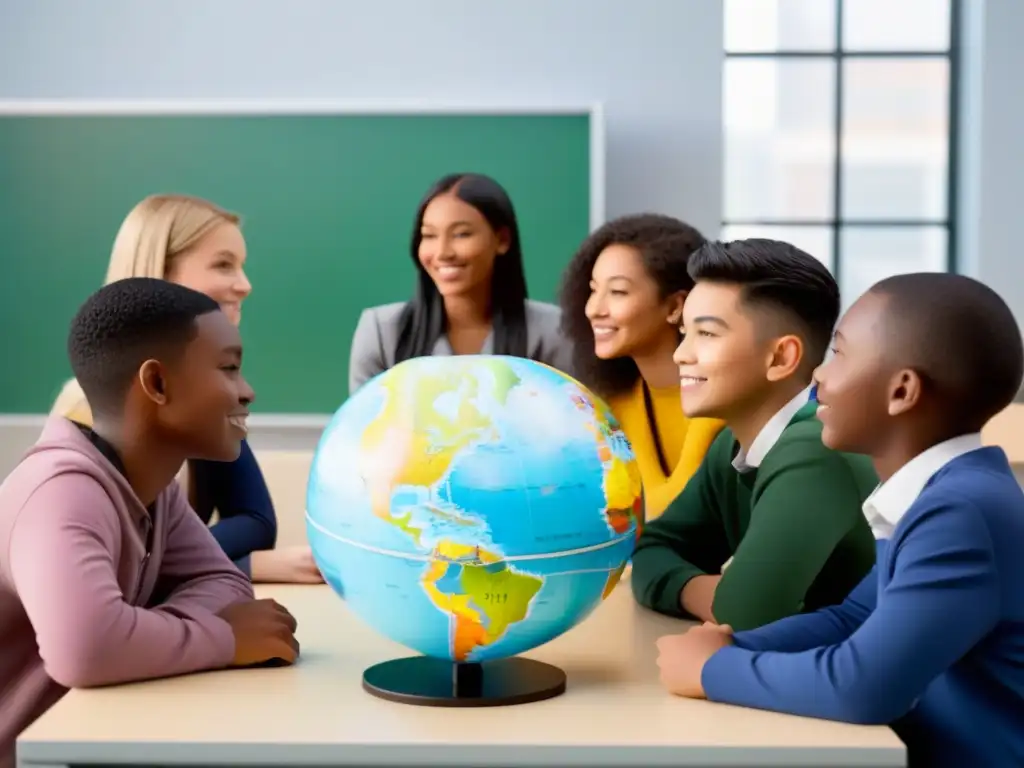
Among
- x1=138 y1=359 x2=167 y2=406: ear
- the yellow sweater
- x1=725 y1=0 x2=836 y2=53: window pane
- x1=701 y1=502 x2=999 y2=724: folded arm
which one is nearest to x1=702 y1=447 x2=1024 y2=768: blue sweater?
x1=701 y1=502 x2=999 y2=724: folded arm

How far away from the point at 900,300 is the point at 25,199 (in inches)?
144

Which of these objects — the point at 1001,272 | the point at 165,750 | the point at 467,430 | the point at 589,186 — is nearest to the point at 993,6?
the point at 1001,272

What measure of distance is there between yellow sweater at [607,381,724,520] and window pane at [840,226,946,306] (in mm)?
2420

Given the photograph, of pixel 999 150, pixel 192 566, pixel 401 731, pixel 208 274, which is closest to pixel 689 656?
pixel 401 731

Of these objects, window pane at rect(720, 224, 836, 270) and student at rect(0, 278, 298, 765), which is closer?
student at rect(0, 278, 298, 765)

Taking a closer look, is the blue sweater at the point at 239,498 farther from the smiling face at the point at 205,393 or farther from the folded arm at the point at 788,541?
the folded arm at the point at 788,541

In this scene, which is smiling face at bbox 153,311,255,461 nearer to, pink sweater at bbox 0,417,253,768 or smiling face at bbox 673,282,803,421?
pink sweater at bbox 0,417,253,768

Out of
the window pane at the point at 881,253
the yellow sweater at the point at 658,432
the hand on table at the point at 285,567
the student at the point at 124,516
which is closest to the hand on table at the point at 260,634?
the student at the point at 124,516

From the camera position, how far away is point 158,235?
259 centimetres

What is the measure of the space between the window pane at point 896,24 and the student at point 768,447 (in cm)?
314

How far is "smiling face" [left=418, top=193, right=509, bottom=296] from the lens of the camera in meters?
3.11

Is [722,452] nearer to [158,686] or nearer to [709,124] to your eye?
[158,686]

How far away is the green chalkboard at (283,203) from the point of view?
4.28 m

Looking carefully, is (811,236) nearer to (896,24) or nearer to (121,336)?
(896,24)
